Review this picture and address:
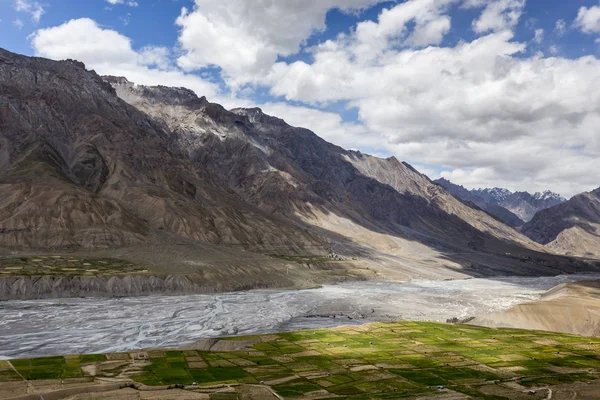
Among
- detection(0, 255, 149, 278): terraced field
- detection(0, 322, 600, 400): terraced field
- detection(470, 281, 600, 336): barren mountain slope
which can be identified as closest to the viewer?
detection(0, 322, 600, 400): terraced field

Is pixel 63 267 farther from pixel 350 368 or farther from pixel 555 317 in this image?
pixel 555 317

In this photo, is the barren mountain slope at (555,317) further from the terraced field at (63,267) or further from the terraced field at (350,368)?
the terraced field at (63,267)

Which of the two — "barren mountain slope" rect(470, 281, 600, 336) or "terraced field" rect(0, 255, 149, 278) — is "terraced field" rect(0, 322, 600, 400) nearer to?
"barren mountain slope" rect(470, 281, 600, 336)

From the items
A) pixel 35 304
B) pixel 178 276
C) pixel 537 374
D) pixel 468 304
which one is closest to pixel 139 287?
pixel 178 276

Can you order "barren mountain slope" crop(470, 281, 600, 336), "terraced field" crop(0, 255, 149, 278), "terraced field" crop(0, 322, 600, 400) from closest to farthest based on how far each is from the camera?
"terraced field" crop(0, 322, 600, 400), "barren mountain slope" crop(470, 281, 600, 336), "terraced field" crop(0, 255, 149, 278)

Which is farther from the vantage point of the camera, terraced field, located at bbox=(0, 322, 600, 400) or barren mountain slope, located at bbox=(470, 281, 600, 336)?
barren mountain slope, located at bbox=(470, 281, 600, 336)

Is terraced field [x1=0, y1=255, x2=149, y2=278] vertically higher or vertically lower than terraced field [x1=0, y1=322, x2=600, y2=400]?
higher

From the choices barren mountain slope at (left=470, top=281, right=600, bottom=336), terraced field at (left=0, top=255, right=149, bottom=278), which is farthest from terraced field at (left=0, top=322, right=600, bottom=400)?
terraced field at (left=0, top=255, right=149, bottom=278)
